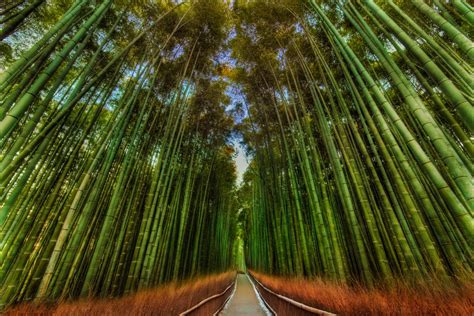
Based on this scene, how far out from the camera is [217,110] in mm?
5770

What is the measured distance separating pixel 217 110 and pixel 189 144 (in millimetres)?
1234

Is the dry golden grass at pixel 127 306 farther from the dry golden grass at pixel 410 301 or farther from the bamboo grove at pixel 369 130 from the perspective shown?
→ the bamboo grove at pixel 369 130

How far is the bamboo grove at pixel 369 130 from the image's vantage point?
146 centimetres

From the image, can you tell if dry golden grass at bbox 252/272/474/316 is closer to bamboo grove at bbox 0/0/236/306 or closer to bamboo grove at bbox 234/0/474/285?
bamboo grove at bbox 234/0/474/285

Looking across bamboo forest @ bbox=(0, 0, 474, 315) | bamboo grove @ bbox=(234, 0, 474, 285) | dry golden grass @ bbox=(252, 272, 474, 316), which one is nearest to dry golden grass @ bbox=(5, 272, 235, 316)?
bamboo forest @ bbox=(0, 0, 474, 315)

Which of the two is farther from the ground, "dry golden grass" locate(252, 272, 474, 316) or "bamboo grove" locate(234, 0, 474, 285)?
"bamboo grove" locate(234, 0, 474, 285)

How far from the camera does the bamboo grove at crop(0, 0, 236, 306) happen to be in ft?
6.09

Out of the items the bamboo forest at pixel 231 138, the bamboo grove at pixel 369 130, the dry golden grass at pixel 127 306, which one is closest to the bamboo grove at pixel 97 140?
the bamboo forest at pixel 231 138

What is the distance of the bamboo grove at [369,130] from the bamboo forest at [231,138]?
0.02 metres

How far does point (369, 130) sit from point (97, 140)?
14.1 ft

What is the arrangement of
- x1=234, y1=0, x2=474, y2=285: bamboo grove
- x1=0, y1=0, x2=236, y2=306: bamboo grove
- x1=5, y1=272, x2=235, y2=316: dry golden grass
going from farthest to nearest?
1. x1=0, y1=0, x2=236, y2=306: bamboo grove
2. x1=234, y1=0, x2=474, y2=285: bamboo grove
3. x1=5, y1=272, x2=235, y2=316: dry golden grass

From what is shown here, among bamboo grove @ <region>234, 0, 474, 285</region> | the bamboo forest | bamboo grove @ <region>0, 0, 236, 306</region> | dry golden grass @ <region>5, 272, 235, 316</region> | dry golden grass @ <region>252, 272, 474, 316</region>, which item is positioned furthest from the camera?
bamboo grove @ <region>0, 0, 236, 306</region>

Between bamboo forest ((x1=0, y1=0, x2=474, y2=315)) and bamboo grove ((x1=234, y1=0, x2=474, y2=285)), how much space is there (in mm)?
24

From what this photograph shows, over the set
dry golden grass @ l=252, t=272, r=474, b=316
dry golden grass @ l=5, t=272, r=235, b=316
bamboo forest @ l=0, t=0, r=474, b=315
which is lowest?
dry golden grass @ l=5, t=272, r=235, b=316
